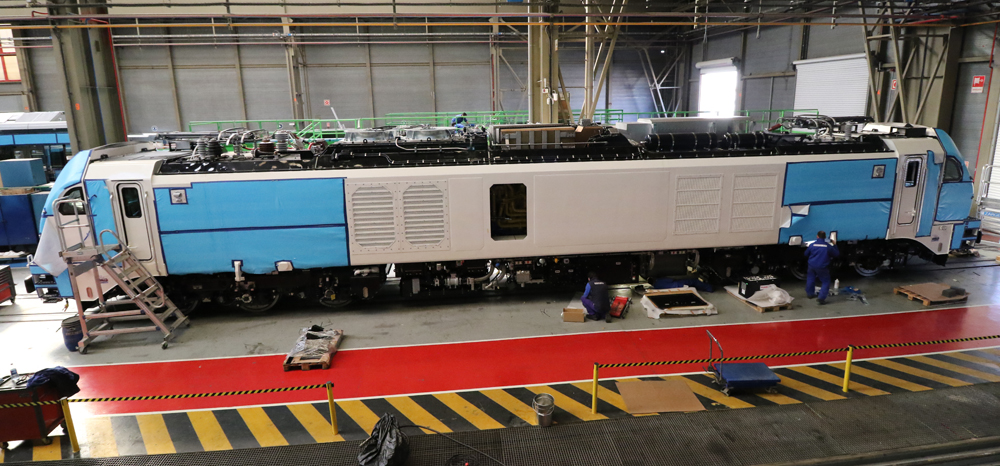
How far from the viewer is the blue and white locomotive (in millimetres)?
8500

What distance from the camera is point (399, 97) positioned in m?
28.3

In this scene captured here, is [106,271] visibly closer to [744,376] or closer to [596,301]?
[596,301]

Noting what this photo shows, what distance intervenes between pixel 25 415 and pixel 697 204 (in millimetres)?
9351

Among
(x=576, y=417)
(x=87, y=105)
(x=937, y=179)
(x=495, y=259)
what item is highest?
(x=87, y=105)

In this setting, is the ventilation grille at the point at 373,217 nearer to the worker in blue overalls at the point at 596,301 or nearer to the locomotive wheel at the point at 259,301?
the locomotive wheel at the point at 259,301

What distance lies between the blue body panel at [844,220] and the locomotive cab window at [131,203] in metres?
10.5

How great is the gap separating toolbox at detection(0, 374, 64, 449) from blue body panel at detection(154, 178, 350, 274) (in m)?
2.99

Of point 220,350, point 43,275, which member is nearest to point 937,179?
point 220,350

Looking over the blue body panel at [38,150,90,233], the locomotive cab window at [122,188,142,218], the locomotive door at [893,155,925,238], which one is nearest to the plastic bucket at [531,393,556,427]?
the locomotive cab window at [122,188,142,218]

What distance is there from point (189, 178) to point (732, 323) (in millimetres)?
8714

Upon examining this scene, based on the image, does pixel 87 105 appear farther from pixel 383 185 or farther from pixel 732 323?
pixel 732 323

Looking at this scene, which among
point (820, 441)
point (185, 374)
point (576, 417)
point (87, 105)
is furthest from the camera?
point (87, 105)

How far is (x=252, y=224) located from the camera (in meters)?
8.59

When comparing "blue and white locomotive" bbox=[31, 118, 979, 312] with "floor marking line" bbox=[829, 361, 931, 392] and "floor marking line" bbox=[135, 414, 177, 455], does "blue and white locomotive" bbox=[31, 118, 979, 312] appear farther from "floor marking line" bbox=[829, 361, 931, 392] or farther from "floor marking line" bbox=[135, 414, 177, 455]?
"floor marking line" bbox=[829, 361, 931, 392]
